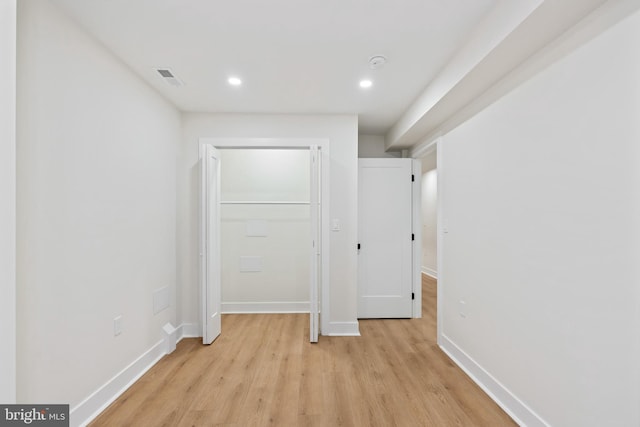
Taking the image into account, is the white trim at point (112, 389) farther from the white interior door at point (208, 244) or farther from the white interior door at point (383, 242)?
the white interior door at point (383, 242)

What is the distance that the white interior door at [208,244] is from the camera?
2.97 meters

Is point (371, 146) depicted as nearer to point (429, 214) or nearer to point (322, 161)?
point (322, 161)

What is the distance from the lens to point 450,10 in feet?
5.43

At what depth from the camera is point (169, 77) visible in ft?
8.00

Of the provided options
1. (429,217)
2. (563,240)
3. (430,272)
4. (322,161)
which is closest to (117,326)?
(322,161)

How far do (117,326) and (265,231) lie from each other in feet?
7.22

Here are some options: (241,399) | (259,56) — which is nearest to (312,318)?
(241,399)

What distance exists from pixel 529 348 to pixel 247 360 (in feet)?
7.48

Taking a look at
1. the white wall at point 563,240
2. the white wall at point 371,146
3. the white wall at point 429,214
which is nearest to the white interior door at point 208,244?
the white wall at point 371,146

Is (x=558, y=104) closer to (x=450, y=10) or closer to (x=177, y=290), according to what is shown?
(x=450, y=10)

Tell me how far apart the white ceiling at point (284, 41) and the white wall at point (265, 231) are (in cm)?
132

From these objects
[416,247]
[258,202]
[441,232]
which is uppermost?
[258,202]

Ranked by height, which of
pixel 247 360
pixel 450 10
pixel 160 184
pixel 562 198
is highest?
pixel 450 10

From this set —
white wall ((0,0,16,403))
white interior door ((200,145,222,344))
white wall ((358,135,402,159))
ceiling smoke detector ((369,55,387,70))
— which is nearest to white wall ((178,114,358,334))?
white interior door ((200,145,222,344))
